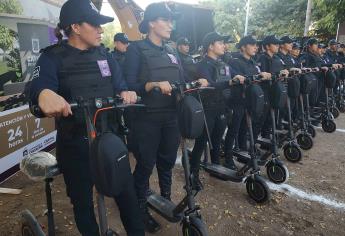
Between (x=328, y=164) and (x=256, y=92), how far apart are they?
2694 mm

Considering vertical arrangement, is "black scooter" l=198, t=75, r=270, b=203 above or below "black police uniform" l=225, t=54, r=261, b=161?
below

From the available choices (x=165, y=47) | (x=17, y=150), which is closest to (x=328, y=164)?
(x=165, y=47)

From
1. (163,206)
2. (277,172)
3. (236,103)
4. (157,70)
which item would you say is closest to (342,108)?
(236,103)

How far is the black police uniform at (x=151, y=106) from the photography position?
3424mm

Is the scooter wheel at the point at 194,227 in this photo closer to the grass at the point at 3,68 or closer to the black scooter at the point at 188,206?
the black scooter at the point at 188,206

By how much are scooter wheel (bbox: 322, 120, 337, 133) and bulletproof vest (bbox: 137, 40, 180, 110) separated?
5994 millimetres

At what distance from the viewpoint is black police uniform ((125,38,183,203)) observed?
3.42 metres

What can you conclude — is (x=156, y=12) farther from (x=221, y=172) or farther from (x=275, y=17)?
(x=275, y=17)

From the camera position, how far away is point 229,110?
5449 mm

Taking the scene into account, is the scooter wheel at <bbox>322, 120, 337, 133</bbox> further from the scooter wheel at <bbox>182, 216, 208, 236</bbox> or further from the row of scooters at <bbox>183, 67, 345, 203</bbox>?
the scooter wheel at <bbox>182, 216, 208, 236</bbox>

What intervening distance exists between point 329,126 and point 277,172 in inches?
157

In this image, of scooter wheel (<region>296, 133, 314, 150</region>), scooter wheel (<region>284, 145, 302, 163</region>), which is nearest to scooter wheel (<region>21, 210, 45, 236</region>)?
scooter wheel (<region>284, 145, 302, 163</region>)

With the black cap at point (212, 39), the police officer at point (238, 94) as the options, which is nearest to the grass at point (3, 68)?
the black cap at point (212, 39)

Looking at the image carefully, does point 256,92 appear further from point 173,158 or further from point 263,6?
point 263,6
